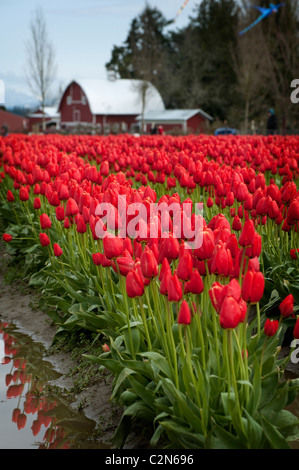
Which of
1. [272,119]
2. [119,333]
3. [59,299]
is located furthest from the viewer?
[272,119]

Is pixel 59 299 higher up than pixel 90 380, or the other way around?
pixel 59 299

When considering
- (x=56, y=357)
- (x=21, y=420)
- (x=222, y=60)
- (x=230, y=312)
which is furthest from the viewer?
(x=222, y=60)

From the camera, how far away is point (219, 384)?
3.22 meters

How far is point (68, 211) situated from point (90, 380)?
53.2 inches

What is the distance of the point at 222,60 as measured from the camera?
58.8 m

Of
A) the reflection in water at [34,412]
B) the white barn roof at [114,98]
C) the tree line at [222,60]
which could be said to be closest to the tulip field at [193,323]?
the reflection in water at [34,412]

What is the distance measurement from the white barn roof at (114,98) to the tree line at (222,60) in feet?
7.78

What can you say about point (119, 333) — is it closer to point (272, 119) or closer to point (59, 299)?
point (59, 299)

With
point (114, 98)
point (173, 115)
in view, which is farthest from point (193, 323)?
point (114, 98)

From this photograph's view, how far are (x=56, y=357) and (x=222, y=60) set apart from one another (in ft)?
187

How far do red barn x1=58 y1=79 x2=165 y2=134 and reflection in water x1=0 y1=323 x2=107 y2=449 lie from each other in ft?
208

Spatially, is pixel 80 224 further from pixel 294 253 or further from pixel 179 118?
pixel 179 118

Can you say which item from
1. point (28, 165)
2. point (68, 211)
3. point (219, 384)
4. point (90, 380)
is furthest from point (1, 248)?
point (219, 384)

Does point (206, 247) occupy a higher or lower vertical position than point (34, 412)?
higher
